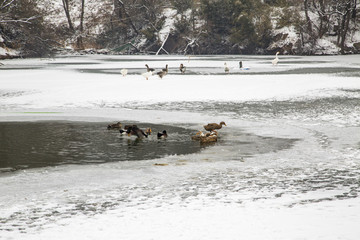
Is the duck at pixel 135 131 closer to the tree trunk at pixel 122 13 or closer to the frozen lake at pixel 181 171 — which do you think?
the frozen lake at pixel 181 171

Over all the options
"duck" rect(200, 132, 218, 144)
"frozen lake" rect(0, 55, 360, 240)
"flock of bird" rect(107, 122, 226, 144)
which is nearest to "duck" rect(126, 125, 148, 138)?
"flock of bird" rect(107, 122, 226, 144)

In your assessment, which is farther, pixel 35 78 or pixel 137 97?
pixel 35 78

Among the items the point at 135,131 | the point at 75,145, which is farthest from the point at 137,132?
the point at 75,145

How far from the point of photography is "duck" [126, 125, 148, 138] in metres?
11.2

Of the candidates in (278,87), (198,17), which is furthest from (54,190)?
(198,17)

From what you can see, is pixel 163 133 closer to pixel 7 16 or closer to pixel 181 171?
pixel 181 171

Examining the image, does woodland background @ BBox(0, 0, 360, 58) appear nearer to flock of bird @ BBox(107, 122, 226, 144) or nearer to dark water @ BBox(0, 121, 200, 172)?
dark water @ BBox(0, 121, 200, 172)

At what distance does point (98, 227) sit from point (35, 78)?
22.0m

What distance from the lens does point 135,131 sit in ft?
36.7

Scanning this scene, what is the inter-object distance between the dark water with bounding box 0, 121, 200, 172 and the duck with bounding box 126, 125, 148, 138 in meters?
0.12

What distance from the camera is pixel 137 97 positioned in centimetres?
1945

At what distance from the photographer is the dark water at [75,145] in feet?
30.0

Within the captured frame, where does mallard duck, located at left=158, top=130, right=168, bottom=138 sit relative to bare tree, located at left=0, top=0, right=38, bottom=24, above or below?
below

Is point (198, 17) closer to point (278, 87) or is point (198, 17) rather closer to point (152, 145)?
point (278, 87)
